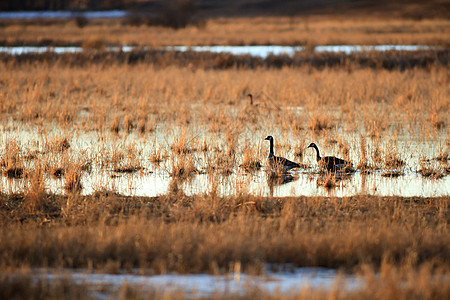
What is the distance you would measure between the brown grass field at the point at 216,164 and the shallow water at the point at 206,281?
0.40 feet

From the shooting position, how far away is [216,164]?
10.6 m

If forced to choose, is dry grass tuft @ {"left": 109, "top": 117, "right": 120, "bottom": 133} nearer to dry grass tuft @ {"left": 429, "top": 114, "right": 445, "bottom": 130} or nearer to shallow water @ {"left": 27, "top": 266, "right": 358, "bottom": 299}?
dry grass tuft @ {"left": 429, "top": 114, "right": 445, "bottom": 130}

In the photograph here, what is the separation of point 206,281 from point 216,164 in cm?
554

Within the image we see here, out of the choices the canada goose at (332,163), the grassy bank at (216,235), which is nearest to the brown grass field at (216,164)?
the grassy bank at (216,235)

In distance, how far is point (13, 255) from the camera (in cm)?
561

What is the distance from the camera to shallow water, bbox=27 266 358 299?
4.74 meters

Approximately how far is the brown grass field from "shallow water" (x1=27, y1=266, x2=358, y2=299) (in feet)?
0.40

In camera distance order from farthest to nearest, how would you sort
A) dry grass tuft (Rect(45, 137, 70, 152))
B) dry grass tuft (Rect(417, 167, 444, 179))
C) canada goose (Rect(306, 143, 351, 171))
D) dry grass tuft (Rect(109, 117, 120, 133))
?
dry grass tuft (Rect(109, 117, 120, 133)), dry grass tuft (Rect(45, 137, 70, 152)), canada goose (Rect(306, 143, 351, 171)), dry grass tuft (Rect(417, 167, 444, 179))

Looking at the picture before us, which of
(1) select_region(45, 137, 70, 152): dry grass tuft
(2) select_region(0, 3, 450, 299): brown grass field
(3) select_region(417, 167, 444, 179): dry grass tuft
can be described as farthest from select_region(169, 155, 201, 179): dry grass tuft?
(3) select_region(417, 167, 444, 179): dry grass tuft

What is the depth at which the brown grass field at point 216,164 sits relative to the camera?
555 centimetres

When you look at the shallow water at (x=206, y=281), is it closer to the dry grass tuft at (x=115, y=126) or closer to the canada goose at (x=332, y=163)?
the canada goose at (x=332, y=163)

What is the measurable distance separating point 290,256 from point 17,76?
18985 millimetres

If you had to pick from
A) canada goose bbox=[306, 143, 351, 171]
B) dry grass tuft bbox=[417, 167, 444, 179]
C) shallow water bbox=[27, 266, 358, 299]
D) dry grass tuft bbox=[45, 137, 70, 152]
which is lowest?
shallow water bbox=[27, 266, 358, 299]

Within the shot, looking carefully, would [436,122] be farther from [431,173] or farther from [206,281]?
[206,281]
